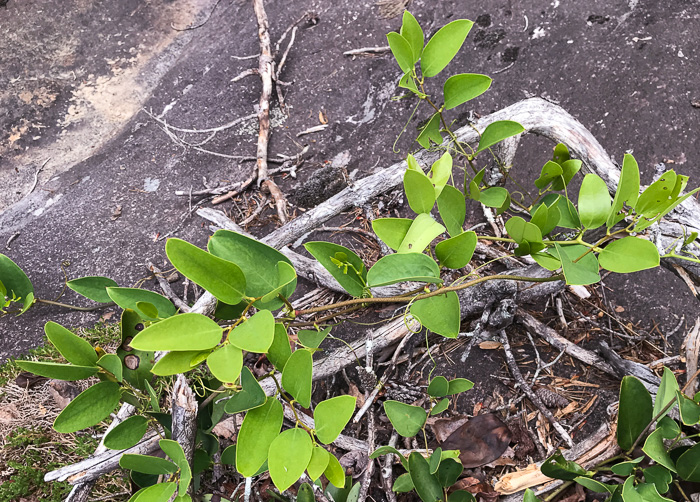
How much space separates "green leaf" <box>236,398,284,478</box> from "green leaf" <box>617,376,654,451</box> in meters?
0.77

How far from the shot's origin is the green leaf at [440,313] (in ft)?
2.50

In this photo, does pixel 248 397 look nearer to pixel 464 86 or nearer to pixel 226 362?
pixel 226 362

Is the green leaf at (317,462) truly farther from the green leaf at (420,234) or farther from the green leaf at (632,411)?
the green leaf at (632,411)

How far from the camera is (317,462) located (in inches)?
29.0

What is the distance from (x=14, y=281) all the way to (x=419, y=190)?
1.35 m

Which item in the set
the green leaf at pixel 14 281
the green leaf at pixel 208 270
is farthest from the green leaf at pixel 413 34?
the green leaf at pixel 14 281

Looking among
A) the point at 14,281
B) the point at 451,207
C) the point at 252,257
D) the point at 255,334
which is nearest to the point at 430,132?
the point at 451,207

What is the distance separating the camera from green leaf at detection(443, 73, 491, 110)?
3.62ft

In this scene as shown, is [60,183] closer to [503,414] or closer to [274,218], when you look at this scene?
[274,218]

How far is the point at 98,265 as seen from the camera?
2449mm

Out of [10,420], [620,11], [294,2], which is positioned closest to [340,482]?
[10,420]

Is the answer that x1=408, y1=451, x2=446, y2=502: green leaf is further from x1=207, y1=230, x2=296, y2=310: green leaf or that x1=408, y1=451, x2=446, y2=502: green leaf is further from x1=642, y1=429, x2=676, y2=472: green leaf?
x1=207, y1=230, x2=296, y2=310: green leaf

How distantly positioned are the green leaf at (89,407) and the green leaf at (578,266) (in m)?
0.84

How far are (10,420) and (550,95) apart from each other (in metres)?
2.70
